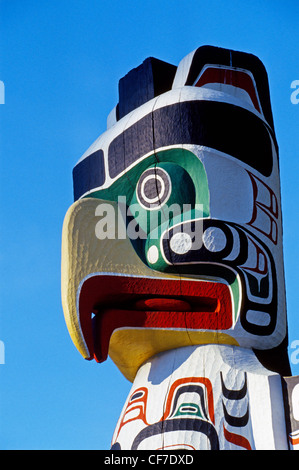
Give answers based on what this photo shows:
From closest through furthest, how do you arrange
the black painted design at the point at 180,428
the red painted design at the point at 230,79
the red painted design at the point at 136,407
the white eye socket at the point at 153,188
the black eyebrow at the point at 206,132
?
the black painted design at the point at 180,428 < the red painted design at the point at 136,407 < the white eye socket at the point at 153,188 < the black eyebrow at the point at 206,132 < the red painted design at the point at 230,79

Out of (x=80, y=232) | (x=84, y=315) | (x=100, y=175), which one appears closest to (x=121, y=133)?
(x=100, y=175)

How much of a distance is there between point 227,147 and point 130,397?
7.31 ft

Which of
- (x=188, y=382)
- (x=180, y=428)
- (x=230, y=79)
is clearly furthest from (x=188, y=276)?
Result: (x=230, y=79)

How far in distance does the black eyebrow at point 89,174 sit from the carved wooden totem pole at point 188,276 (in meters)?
0.05

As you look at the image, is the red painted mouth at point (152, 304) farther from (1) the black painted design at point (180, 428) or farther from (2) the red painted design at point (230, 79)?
(2) the red painted design at point (230, 79)

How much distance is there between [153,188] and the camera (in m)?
7.46

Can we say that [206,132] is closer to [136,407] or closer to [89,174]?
[89,174]

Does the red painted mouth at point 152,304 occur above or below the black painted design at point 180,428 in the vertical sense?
above

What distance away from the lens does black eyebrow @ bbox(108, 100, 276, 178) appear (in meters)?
7.53

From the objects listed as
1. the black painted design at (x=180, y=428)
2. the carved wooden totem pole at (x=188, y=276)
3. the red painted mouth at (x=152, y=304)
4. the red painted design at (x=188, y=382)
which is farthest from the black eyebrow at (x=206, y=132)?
the black painted design at (x=180, y=428)

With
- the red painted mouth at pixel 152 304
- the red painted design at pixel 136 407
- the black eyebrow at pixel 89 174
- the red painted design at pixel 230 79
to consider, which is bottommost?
the red painted design at pixel 136 407

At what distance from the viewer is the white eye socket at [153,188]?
738 cm
